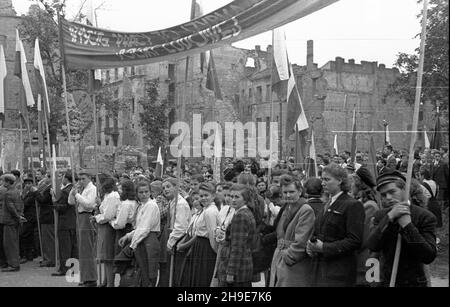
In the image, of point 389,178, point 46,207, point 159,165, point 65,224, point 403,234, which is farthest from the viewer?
point 159,165

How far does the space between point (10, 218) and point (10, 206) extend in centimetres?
26

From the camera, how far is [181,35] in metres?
6.15

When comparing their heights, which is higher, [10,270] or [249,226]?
[249,226]

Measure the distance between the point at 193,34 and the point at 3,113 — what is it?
755cm

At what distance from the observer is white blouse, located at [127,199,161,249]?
7438 millimetres

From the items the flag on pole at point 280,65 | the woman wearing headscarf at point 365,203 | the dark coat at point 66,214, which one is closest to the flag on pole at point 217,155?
the flag on pole at point 280,65

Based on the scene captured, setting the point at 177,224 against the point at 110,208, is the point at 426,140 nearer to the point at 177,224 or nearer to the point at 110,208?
the point at 177,224

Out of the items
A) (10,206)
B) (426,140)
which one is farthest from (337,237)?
(10,206)

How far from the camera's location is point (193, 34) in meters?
6.00

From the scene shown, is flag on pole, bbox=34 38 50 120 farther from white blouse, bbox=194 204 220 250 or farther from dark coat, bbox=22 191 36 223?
white blouse, bbox=194 204 220 250

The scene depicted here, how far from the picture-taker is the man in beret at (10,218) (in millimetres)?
10805

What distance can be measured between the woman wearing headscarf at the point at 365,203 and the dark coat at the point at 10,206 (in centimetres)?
694

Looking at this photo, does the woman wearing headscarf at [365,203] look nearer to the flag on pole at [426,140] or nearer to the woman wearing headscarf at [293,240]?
the woman wearing headscarf at [293,240]
